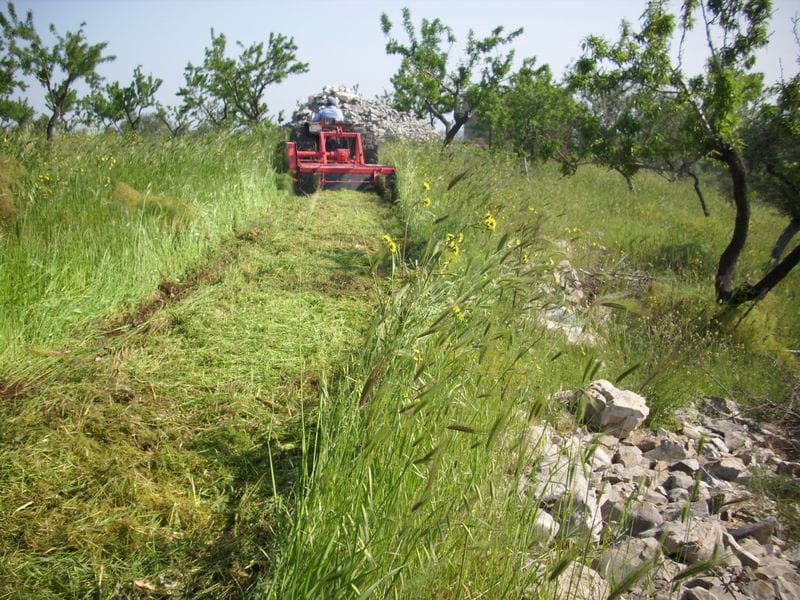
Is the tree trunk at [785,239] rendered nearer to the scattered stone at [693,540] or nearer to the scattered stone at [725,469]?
the scattered stone at [725,469]

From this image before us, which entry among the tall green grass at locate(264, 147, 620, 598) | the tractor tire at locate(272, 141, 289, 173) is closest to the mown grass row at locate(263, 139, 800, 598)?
the tall green grass at locate(264, 147, 620, 598)

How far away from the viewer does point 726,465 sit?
3.53 metres

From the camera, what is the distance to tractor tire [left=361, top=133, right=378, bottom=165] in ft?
42.4

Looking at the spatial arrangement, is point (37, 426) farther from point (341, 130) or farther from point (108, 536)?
point (341, 130)

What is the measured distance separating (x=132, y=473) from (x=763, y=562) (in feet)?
9.28

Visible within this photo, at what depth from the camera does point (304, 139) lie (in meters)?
12.7

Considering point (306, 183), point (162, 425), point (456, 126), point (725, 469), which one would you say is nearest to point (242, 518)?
point (162, 425)

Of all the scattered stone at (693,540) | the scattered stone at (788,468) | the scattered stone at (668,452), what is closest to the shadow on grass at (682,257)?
the scattered stone at (788,468)

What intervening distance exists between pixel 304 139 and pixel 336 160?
40.3 inches

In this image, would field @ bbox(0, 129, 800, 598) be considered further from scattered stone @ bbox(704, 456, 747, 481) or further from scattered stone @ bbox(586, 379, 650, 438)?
scattered stone @ bbox(704, 456, 747, 481)

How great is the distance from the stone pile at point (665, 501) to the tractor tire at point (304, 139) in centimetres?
1023

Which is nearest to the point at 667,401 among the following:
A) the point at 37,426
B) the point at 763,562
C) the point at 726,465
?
the point at 726,465

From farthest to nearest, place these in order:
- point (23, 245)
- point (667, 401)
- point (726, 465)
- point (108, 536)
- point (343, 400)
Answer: point (667, 401) < point (23, 245) < point (726, 465) < point (343, 400) < point (108, 536)

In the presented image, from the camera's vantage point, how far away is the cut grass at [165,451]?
198 centimetres
